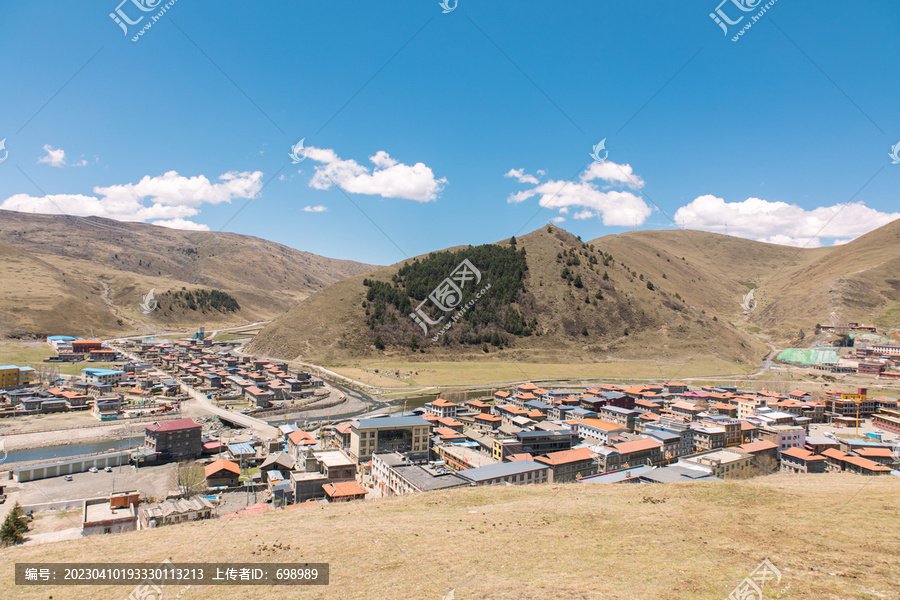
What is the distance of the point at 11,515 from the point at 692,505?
1387 inches

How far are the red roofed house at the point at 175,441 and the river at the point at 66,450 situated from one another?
5.84 metres

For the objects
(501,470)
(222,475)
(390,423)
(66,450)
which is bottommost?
(66,450)

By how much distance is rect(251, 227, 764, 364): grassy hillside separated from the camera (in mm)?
110562

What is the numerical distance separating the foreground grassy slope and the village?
738 cm

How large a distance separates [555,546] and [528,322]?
108617mm

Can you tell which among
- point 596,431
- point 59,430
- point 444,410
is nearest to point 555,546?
point 596,431

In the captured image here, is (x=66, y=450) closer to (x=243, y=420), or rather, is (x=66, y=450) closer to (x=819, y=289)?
(x=243, y=420)

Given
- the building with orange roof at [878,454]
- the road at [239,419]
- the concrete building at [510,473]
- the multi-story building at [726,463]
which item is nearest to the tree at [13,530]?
the concrete building at [510,473]

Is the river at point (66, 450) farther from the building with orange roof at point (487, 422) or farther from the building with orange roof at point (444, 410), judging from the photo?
the building with orange roof at point (487, 422)

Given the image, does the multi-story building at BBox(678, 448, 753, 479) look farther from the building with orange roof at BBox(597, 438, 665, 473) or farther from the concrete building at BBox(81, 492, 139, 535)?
the concrete building at BBox(81, 492, 139, 535)

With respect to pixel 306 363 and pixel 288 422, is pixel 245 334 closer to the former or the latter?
pixel 306 363

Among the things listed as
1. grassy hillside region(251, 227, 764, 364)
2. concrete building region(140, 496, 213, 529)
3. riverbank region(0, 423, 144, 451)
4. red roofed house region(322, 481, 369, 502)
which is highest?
grassy hillside region(251, 227, 764, 364)

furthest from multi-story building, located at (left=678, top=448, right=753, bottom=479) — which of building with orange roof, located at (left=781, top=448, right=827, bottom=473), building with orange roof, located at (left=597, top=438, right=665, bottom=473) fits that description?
building with orange roof, located at (left=781, top=448, right=827, bottom=473)

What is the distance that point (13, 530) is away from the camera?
78.6 ft
